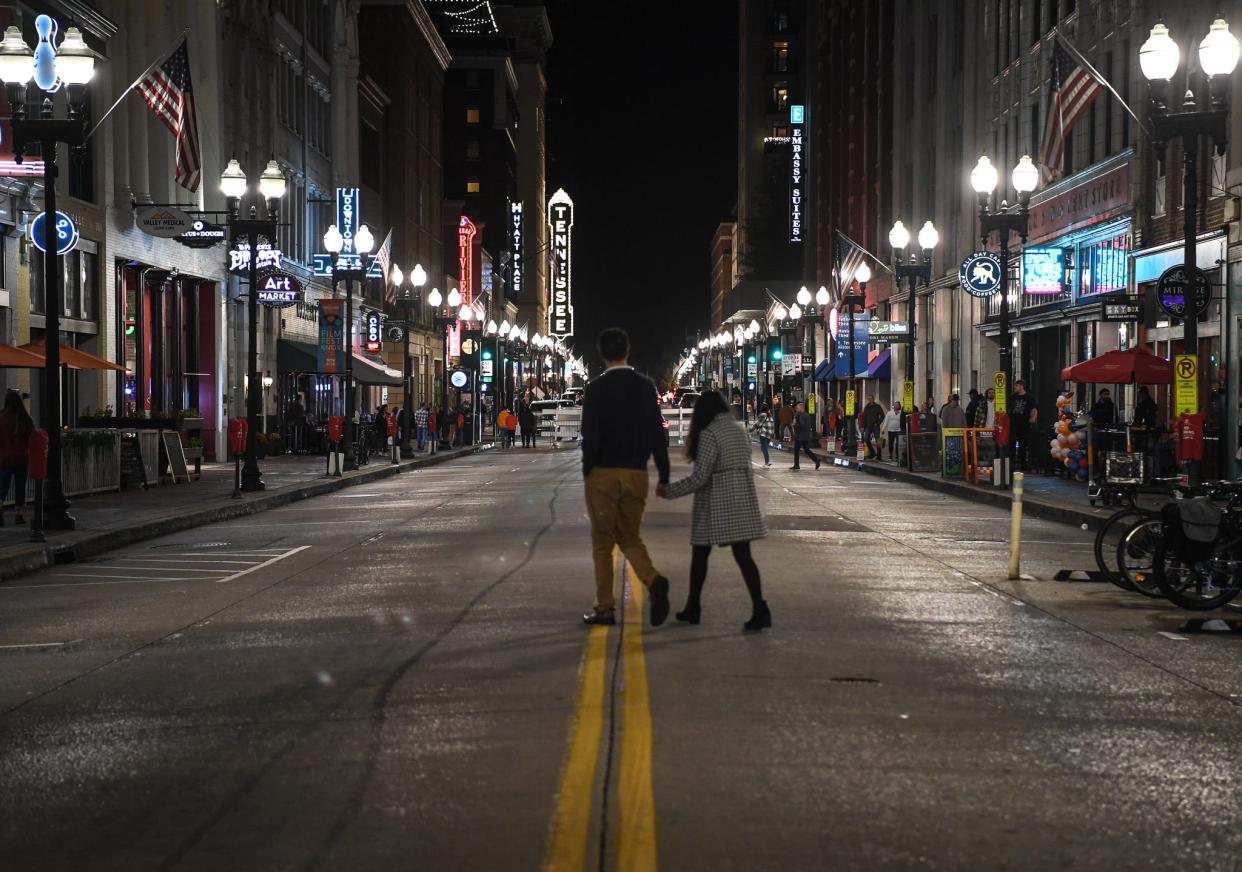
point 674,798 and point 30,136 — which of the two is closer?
point 674,798

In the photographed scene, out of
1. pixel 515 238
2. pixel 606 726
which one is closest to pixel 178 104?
pixel 606 726

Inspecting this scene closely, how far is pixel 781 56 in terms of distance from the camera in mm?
152125

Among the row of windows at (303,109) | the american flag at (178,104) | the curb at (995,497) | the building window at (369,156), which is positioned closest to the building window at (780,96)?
the building window at (369,156)

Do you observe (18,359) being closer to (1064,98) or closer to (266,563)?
(266,563)

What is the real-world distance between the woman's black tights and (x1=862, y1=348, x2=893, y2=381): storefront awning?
5544cm

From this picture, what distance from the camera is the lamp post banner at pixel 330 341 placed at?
171 ft

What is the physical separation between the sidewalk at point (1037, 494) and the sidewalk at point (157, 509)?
41.2 ft

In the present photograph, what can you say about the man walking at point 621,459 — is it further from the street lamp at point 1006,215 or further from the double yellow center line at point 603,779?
the street lamp at point 1006,215

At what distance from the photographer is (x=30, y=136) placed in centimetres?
2155

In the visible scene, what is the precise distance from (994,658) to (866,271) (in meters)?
41.6

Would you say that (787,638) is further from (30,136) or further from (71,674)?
(30,136)

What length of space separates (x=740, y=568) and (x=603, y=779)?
5.04 meters

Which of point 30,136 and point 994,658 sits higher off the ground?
point 30,136

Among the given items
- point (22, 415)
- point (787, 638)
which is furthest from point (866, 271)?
point (787, 638)
